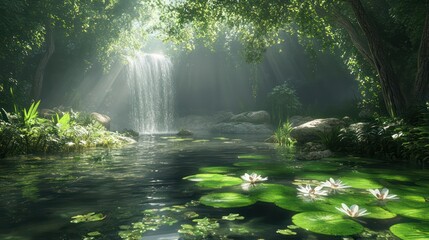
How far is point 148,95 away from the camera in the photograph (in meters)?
30.6

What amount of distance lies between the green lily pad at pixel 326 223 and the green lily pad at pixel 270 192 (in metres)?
0.69

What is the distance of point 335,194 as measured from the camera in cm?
371

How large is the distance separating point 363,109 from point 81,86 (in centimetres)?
2047

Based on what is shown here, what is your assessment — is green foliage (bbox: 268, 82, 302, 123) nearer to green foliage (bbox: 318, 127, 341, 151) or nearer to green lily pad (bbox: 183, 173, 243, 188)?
green foliage (bbox: 318, 127, 341, 151)

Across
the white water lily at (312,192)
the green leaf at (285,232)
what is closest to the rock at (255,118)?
the white water lily at (312,192)

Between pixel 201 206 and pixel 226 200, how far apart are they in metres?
0.29

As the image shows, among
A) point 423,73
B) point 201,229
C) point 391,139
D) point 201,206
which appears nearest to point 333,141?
point 391,139

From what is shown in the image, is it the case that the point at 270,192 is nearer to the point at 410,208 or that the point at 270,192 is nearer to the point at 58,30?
the point at 410,208

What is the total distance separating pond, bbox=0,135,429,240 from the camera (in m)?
2.55

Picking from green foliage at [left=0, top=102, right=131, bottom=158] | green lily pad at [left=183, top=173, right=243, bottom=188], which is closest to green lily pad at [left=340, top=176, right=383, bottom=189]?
green lily pad at [left=183, top=173, right=243, bottom=188]

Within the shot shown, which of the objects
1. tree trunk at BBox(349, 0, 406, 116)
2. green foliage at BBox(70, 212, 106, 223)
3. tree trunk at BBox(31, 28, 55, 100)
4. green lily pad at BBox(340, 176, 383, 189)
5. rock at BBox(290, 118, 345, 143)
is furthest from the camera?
tree trunk at BBox(31, 28, 55, 100)

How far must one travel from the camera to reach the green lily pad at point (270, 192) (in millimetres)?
3582

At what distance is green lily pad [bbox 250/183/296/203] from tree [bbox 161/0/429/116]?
6.44 m

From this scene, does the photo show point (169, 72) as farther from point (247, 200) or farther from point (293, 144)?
point (247, 200)
